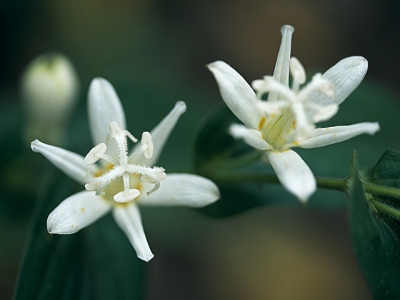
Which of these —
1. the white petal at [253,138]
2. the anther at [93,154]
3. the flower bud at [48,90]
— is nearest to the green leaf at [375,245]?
the white petal at [253,138]

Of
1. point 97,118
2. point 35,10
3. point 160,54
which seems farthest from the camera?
point 160,54

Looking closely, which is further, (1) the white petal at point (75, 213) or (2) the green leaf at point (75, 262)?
(2) the green leaf at point (75, 262)

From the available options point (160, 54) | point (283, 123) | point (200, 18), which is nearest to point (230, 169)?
point (283, 123)

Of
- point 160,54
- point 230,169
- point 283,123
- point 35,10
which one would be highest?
point 35,10

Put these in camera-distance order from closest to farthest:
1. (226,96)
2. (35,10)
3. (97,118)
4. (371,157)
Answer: (226,96) < (97,118) < (371,157) < (35,10)

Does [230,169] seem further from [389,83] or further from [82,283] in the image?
[389,83]

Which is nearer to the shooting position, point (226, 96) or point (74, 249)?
point (226, 96)

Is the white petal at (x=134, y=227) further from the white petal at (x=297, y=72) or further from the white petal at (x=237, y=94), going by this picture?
the white petal at (x=297, y=72)
